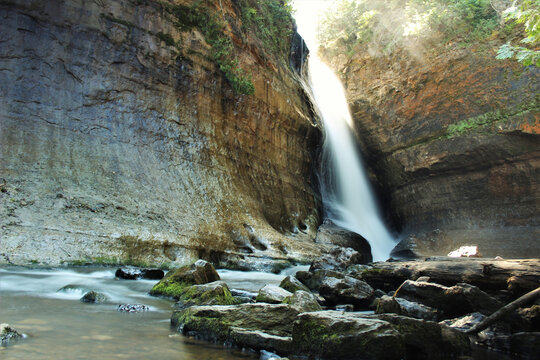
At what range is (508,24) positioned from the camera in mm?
15367

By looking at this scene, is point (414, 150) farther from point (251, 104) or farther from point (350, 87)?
point (251, 104)

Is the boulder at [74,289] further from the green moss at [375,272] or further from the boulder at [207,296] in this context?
the green moss at [375,272]

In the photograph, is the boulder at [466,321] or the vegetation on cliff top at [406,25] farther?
the vegetation on cliff top at [406,25]

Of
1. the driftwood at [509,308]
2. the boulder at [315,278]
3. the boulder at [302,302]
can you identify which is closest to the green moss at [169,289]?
the boulder at [302,302]

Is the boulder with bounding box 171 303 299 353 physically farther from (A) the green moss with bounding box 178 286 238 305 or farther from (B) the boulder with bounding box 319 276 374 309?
(B) the boulder with bounding box 319 276 374 309

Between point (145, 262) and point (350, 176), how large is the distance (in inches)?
528

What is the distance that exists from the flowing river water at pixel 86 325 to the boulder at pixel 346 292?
2242 millimetres

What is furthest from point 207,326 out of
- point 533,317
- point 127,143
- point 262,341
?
point 127,143

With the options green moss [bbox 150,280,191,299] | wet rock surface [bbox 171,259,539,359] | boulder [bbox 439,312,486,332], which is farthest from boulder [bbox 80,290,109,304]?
boulder [bbox 439,312,486,332]

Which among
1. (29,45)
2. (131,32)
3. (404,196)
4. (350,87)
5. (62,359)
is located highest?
(350,87)

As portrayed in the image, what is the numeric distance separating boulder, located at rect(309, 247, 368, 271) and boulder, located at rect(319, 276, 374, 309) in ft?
9.90

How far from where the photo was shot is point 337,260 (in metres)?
10.1

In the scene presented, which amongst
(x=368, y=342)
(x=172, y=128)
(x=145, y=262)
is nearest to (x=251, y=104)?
(x=172, y=128)

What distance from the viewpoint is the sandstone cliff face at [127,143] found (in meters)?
7.46
